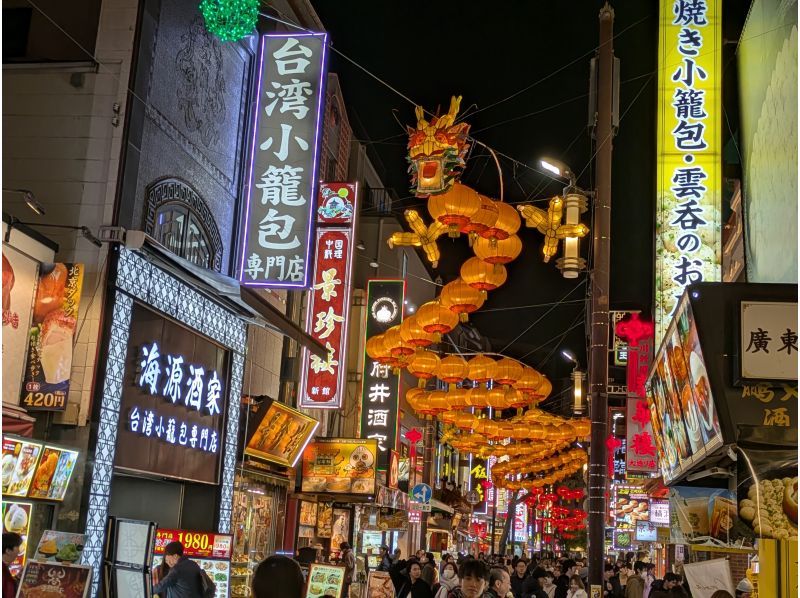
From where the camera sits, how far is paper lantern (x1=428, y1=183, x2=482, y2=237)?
13555 millimetres

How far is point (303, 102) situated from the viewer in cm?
1689

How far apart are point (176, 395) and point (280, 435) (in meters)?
6.12

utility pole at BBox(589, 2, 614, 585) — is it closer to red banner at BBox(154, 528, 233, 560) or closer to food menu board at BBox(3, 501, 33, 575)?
red banner at BBox(154, 528, 233, 560)

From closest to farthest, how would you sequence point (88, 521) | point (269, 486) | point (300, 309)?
1. point (88, 521)
2. point (269, 486)
3. point (300, 309)

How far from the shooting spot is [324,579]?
13.5 metres

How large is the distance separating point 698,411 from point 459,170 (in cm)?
527

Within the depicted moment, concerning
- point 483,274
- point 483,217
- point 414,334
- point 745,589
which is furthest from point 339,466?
point 745,589

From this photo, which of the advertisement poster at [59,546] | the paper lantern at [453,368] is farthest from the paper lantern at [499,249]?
the advertisement poster at [59,546]

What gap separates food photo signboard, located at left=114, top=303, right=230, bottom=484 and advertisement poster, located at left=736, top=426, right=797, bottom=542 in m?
9.62

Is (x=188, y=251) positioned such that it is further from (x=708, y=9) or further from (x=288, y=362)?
(x=708, y=9)

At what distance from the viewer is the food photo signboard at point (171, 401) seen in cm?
1477

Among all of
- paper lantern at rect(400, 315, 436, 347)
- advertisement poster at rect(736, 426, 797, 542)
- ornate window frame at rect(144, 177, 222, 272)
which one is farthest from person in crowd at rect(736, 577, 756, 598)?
ornate window frame at rect(144, 177, 222, 272)

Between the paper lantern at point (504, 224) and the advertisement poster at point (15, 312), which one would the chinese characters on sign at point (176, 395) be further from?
the paper lantern at point (504, 224)

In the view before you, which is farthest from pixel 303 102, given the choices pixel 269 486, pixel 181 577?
pixel 269 486
